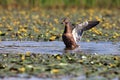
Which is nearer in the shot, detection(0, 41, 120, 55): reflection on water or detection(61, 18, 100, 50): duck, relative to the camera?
detection(0, 41, 120, 55): reflection on water

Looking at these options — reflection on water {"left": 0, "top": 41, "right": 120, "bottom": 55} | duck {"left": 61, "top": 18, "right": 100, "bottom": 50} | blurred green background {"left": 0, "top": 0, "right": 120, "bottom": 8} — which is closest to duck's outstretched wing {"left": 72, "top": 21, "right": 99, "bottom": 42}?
duck {"left": 61, "top": 18, "right": 100, "bottom": 50}

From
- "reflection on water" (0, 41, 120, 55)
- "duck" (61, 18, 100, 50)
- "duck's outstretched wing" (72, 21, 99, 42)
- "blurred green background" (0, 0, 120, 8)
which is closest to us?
"reflection on water" (0, 41, 120, 55)

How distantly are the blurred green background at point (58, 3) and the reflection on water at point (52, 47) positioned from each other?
1089 centimetres

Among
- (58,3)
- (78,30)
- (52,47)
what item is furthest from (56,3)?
(52,47)

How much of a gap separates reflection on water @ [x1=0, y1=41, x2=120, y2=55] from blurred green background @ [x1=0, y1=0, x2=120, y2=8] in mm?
10888

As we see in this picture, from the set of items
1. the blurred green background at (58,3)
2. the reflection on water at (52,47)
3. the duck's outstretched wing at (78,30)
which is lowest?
the reflection on water at (52,47)

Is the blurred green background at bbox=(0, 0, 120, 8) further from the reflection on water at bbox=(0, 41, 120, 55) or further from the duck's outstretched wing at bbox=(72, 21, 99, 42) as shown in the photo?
the duck's outstretched wing at bbox=(72, 21, 99, 42)

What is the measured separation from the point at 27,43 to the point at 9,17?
715 cm

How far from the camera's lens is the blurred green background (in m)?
25.3

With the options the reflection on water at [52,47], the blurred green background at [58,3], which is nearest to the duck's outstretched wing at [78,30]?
the reflection on water at [52,47]

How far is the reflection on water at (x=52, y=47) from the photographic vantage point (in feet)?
41.1

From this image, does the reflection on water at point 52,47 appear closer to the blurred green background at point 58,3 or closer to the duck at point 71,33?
the duck at point 71,33

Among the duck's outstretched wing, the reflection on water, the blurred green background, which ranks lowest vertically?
the reflection on water

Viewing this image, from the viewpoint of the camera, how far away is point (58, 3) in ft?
83.8
